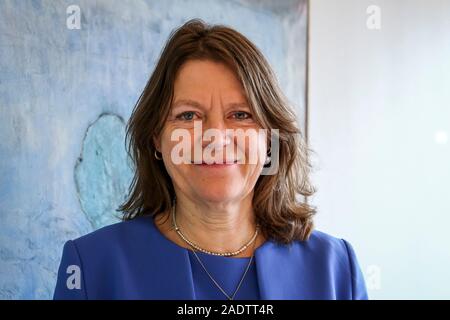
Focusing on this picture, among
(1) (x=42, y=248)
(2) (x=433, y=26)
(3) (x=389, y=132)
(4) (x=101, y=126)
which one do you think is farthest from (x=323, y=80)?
(1) (x=42, y=248)

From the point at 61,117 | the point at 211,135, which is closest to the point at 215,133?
the point at 211,135

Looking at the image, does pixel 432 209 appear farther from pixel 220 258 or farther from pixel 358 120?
pixel 220 258

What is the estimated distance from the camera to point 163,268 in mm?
1000

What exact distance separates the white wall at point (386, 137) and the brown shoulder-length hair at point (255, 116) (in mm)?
1164

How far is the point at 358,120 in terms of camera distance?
2.38 metres

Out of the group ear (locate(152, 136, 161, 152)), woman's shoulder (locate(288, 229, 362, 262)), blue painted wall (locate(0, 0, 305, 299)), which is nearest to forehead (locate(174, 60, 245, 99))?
ear (locate(152, 136, 161, 152))

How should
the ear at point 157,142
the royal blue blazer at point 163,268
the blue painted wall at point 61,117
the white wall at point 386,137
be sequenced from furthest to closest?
the white wall at point 386,137, the blue painted wall at point 61,117, the ear at point 157,142, the royal blue blazer at point 163,268

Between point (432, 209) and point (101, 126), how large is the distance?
5.38 ft

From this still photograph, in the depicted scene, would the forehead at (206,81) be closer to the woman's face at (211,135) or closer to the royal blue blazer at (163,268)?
the woman's face at (211,135)

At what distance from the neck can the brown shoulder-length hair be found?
0.05 metres

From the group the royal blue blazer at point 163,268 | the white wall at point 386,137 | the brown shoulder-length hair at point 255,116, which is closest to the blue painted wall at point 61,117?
the brown shoulder-length hair at point 255,116

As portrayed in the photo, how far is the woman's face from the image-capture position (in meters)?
0.99

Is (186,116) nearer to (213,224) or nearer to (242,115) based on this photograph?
(242,115)

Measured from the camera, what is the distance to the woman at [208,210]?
0.98 metres
